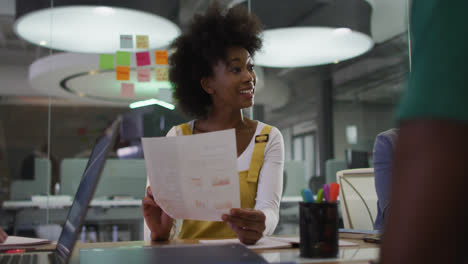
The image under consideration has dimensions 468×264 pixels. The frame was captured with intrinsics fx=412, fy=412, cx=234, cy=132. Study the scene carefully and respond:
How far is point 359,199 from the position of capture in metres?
1.78

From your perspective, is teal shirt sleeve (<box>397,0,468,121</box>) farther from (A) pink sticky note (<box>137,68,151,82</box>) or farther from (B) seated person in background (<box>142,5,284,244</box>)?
(A) pink sticky note (<box>137,68,151,82</box>)

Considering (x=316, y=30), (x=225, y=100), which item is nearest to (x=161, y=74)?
(x=316, y=30)

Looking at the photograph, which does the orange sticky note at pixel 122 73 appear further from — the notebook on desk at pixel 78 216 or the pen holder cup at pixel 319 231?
the pen holder cup at pixel 319 231

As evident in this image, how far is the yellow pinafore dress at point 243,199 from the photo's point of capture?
1.43 meters

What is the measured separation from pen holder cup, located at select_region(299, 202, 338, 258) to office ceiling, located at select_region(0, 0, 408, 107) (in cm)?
370

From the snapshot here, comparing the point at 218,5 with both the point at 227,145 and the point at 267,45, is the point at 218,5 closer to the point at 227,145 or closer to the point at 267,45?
the point at 227,145

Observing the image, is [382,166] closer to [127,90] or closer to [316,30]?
[316,30]

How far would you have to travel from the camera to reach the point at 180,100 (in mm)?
1985

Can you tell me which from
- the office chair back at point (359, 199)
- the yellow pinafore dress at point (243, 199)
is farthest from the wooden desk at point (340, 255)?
the office chair back at point (359, 199)

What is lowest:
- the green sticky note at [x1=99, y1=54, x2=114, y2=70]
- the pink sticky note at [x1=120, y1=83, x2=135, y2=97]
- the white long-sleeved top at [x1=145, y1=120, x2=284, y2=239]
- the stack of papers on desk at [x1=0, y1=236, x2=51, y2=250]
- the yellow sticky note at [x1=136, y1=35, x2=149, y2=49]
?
the stack of papers on desk at [x1=0, y1=236, x2=51, y2=250]

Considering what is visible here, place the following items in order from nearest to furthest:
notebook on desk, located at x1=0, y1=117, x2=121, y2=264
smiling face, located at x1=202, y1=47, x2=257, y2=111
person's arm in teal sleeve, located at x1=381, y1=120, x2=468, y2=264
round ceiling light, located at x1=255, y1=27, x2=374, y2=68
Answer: person's arm in teal sleeve, located at x1=381, y1=120, x2=468, y2=264 → notebook on desk, located at x1=0, y1=117, x2=121, y2=264 → smiling face, located at x1=202, y1=47, x2=257, y2=111 → round ceiling light, located at x1=255, y1=27, x2=374, y2=68

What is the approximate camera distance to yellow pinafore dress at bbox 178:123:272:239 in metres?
1.43

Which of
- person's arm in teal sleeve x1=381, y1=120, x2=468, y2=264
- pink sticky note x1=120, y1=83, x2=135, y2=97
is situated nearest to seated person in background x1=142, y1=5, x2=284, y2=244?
person's arm in teal sleeve x1=381, y1=120, x2=468, y2=264

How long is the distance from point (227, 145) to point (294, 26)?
139 inches
